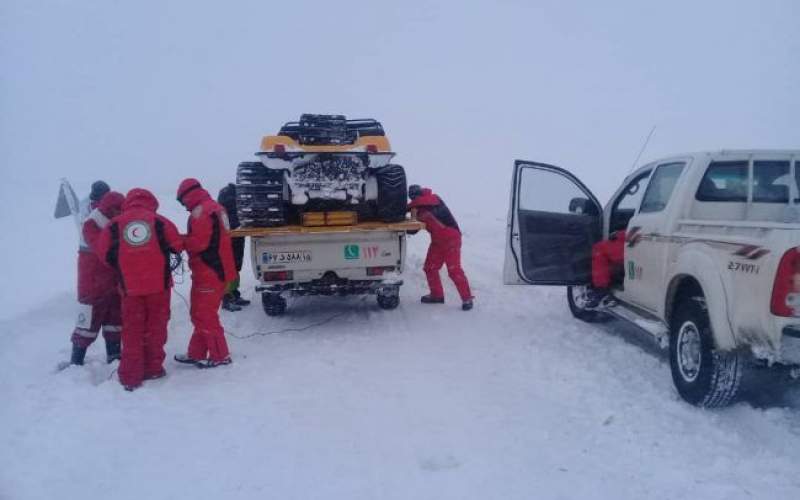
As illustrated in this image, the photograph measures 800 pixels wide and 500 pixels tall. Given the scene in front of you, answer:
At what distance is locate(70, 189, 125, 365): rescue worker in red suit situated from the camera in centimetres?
532

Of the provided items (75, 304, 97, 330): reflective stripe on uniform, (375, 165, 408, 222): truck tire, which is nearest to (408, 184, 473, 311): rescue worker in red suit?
(375, 165, 408, 222): truck tire

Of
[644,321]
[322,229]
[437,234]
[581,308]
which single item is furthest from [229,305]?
[644,321]

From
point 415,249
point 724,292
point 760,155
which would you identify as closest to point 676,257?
point 724,292

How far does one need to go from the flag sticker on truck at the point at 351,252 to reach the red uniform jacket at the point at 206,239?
1.68m

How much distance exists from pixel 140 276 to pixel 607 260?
4721mm

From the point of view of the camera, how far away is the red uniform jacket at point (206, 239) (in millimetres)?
5215

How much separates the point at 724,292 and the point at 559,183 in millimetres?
2887

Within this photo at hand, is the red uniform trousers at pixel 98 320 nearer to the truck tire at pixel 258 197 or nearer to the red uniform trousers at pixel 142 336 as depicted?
the red uniform trousers at pixel 142 336

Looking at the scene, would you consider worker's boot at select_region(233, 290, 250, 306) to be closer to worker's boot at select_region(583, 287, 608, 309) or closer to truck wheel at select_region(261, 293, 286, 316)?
truck wheel at select_region(261, 293, 286, 316)

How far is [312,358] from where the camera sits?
5547 mm

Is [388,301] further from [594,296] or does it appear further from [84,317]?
[84,317]

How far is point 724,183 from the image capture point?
484cm

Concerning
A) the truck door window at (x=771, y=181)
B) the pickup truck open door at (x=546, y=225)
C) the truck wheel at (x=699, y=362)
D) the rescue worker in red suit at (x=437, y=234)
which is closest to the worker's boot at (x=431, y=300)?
the rescue worker in red suit at (x=437, y=234)

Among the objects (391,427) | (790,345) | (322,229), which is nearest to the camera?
(790,345)
